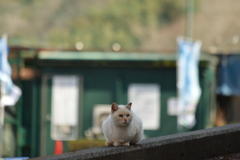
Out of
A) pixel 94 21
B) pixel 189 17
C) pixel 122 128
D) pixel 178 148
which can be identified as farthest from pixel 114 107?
pixel 189 17

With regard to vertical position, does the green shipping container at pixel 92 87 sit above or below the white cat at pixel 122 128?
below

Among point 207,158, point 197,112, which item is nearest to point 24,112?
point 197,112

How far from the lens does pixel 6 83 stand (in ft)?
37.4

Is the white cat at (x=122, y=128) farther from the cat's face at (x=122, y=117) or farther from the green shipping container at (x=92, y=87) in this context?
the green shipping container at (x=92, y=87)

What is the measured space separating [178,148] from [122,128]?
0.51 metres

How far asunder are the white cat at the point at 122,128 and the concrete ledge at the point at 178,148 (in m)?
0.10

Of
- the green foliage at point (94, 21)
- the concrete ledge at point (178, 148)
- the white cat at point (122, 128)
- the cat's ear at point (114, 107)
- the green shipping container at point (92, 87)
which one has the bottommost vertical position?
the green shipping container at point (92, 87)

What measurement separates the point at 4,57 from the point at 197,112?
4639mm

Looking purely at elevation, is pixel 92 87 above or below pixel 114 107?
below

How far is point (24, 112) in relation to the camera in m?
12.3

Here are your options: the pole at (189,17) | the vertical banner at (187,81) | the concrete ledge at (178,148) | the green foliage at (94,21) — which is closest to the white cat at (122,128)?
the concrete ledge at (178,148)

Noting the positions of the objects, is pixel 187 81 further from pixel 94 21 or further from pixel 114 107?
pixel 114 107

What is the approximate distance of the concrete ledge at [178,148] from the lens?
13.1ft

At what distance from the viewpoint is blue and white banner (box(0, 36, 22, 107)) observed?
1135 centimetres
